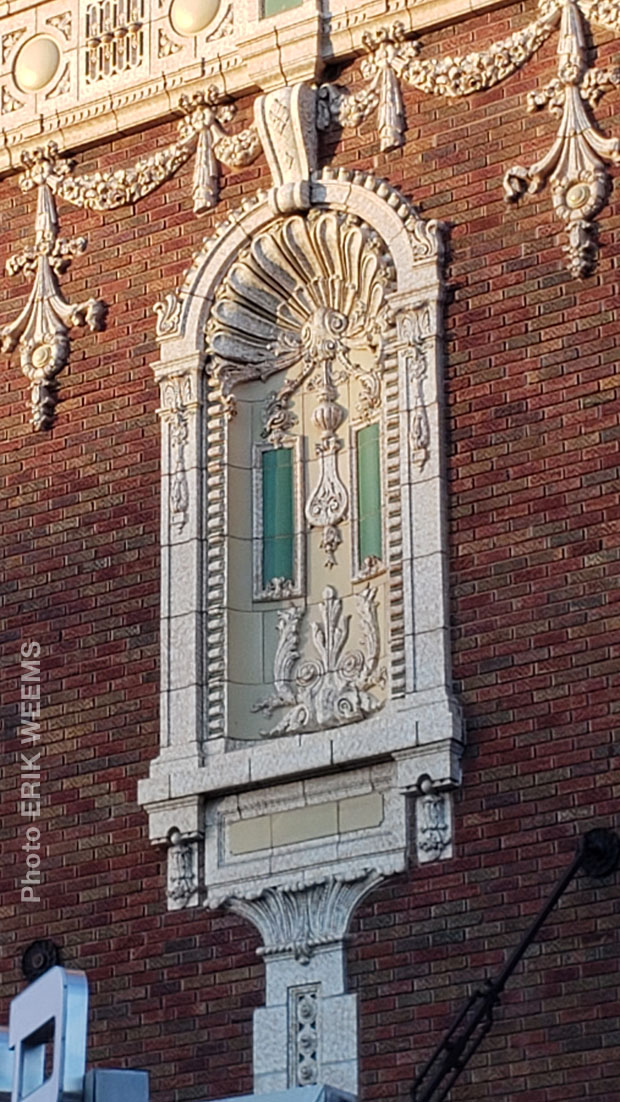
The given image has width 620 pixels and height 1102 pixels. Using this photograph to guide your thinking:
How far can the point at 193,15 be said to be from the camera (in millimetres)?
16562

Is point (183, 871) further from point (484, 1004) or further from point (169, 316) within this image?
point (169, 316)

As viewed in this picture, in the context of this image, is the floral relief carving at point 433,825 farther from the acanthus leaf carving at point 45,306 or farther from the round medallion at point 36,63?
the round medallion at point 36,63

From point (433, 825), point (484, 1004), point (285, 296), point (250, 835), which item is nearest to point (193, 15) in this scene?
point (285, 296)

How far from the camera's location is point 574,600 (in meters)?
14.1

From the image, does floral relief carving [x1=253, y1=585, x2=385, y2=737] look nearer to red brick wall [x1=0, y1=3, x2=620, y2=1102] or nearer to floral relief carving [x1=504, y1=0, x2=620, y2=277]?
red brick wall [x1=0, y1=3, x2=620, y2=1102]

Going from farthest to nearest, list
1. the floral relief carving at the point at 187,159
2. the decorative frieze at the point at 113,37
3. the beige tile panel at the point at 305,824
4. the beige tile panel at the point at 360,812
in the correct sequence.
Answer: the decorative frieze at the point at 113,37 → the floral relief carving at the point at 187,159 → the beige tile panel at the point at 305,824 → the beige tile panel at the point at 360,812

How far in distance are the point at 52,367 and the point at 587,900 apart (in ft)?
15.9

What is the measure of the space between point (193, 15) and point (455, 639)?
4376 millimetres

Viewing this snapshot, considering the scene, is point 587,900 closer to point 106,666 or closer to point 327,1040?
point 327,1040

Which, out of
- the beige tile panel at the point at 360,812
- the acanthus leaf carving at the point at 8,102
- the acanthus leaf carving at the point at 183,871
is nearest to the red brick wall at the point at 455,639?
the acanthus leaf carving at the point at 183,871

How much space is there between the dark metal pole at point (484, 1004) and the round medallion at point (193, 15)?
5636 mm

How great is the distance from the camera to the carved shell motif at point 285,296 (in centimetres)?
1571

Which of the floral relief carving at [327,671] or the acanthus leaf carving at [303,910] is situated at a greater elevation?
the floral relief carving at [327,671]

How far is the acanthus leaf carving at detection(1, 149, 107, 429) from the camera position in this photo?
16.4m
